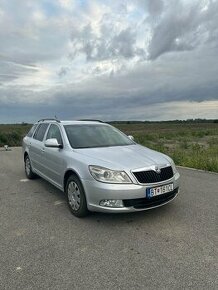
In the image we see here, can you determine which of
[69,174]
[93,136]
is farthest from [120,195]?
[93,136]

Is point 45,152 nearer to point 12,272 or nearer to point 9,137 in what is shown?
point 12,272

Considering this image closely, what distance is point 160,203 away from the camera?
4.78 m

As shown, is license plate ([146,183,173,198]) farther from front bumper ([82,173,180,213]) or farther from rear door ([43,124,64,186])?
rear door ([43,124,64,186])

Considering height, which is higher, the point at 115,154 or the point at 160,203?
the point at 115,154

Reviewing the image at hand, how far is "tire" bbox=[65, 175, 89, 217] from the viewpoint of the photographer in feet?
15.8

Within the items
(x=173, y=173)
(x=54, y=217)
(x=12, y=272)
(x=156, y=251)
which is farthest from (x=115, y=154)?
(x=12, y=272)

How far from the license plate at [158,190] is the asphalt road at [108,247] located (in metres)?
0.48

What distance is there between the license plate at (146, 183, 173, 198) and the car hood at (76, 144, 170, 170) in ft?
1.20

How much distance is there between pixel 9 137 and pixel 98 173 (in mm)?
22312

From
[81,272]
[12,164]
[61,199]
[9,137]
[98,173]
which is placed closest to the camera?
[81,272]

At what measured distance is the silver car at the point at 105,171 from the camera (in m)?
4.46

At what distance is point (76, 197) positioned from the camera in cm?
503

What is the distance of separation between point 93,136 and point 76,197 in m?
1.45

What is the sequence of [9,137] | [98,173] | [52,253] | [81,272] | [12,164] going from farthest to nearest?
1. [9,137]
2. [12,164]
3. [98,173]
4. [52,253]
5. [81,272]
